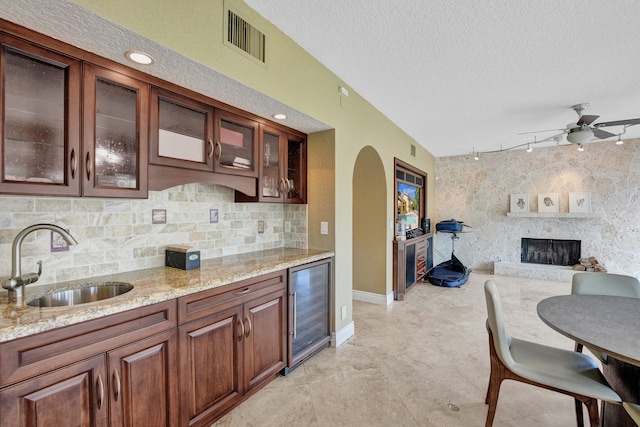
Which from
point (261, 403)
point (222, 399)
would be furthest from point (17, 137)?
point (261, 403)

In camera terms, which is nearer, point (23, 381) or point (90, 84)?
point (23, 381)

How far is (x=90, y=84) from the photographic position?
61.7 inches

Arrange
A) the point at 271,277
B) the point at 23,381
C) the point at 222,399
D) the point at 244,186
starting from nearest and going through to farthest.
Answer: the point at 23,381 → the point at 222,399 → the point at 271,277 → the point at 244,186

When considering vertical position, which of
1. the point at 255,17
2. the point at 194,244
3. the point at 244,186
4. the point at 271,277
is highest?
the point at 255,17

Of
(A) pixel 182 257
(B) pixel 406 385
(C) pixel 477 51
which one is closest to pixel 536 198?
(C) pixel 477 51

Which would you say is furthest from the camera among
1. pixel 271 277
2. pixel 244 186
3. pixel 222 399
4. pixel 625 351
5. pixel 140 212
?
pixel 244 186

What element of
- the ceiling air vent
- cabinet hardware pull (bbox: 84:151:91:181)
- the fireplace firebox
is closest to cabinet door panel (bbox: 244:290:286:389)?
cabinet hardware pull (bbox: 84:151:91:181)

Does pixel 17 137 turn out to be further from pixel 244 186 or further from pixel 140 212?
pixel 244 186

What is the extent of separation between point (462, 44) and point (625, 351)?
2.29m

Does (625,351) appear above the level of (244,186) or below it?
below

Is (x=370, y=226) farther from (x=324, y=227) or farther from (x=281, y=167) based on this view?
(x=281, y=167)

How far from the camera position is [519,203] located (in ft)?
21.3

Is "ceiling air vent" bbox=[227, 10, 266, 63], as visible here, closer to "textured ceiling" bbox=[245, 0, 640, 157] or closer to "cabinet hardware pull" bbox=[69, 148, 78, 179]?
"textured ceiling" bbox=[245, 0, 640, 157]

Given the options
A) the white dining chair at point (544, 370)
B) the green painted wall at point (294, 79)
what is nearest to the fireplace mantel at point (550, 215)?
the green painted wall at point (294, 79)
